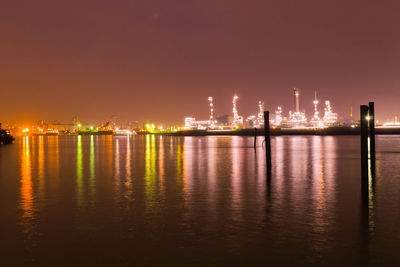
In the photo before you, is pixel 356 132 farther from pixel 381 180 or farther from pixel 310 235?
pixel 310 235

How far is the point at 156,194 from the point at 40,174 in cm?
1109

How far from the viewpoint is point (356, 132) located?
145250mm

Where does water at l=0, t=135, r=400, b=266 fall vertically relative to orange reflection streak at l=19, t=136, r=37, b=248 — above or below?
below

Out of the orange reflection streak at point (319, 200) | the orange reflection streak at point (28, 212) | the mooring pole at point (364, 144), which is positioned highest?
the mooring pole at point (364, 144)

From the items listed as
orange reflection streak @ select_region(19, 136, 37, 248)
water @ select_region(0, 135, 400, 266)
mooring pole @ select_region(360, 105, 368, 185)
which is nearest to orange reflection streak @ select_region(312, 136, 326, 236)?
water @ select_region(0, 135, 400, 266)

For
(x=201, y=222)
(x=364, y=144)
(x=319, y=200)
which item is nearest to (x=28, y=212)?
(x=201, y=222)

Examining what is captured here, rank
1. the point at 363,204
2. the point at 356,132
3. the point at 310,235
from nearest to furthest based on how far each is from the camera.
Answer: the point at 310,235, the point at 363,204, the point at 356,132

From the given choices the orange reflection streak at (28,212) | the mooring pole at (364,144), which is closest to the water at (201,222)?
the orange reflection streak at (28,212)

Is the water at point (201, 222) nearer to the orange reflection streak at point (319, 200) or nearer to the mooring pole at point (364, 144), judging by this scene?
the orange reflection streak at point (319, 200)

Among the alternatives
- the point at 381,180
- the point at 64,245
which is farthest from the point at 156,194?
the point at 381,180

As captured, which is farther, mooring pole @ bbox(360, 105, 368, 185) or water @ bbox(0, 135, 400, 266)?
mooring pole @ bbox(360, 105, 368, 185)

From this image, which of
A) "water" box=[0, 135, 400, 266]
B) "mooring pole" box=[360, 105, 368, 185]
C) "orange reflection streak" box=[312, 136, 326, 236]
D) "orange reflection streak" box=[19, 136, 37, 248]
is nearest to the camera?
"water" box=[0, 135, 400, 266]

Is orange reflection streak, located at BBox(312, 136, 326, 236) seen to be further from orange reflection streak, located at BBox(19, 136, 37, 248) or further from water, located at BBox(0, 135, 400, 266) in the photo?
orange reflection streak, located at BBox(19, 136, 37, 248)

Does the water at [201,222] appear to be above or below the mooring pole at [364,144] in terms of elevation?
below
